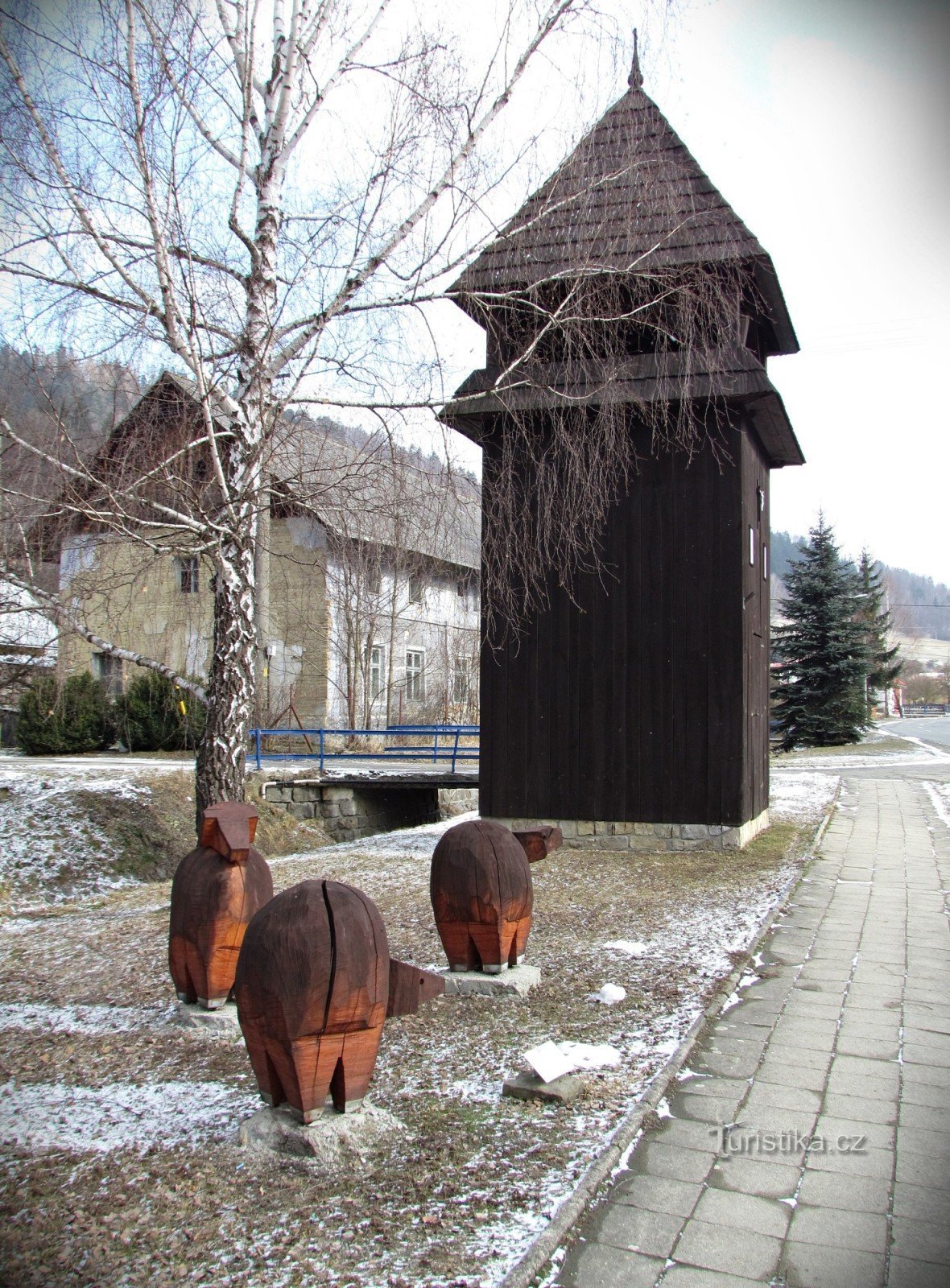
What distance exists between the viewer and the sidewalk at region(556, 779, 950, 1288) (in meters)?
3.16

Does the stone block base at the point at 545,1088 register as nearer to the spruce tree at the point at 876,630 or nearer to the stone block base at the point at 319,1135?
the stone block base at the point at 319,1135

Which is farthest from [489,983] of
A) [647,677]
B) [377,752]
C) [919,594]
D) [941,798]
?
[919,594]

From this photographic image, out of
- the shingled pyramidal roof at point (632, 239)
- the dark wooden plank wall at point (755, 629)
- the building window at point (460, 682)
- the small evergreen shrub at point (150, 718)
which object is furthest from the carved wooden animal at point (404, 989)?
the building window at point (460, 682)

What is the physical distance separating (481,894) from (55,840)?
11.2 m

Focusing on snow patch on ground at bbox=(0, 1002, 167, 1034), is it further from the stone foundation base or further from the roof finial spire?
the roof finial spire

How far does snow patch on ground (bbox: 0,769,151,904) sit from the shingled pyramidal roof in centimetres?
819

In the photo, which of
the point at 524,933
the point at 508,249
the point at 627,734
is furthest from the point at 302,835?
the point at 524,933

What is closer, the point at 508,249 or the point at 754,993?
the point at 754,993

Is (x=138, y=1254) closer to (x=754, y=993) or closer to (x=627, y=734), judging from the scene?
(x=754, y=993)

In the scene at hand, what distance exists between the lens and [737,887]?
944 centimetres

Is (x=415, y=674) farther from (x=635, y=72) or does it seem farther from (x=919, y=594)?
(x=919, y=594)

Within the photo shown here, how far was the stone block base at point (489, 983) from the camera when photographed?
5.79 metres

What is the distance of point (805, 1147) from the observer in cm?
Answer: 398

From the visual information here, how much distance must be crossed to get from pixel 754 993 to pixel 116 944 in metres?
4.86
